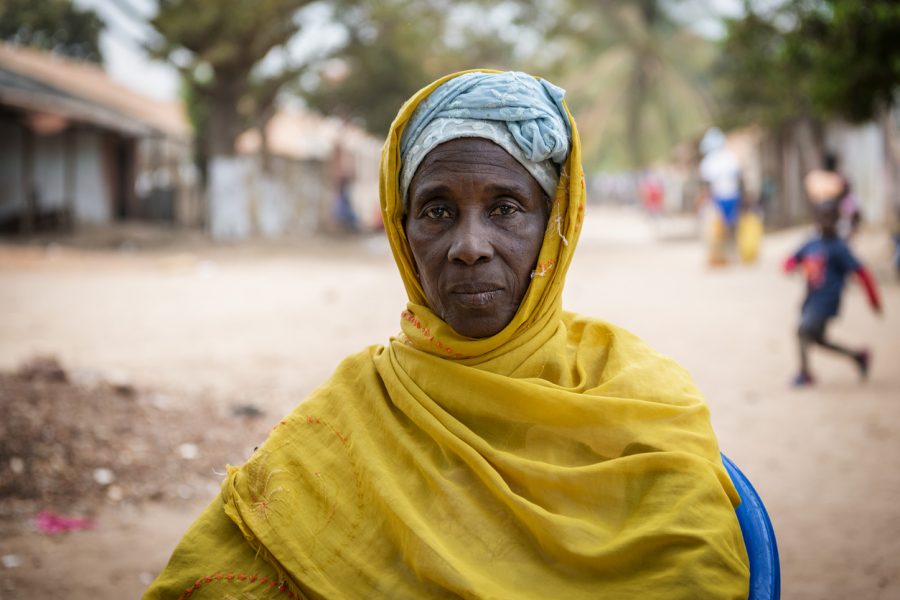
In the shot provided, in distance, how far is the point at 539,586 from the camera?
5.84 feet

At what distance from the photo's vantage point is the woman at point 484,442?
5.88 ft

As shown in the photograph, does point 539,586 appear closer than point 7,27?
Yes

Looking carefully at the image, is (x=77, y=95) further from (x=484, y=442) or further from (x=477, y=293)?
(x=484, y=442)

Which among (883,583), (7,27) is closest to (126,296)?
(883,583)

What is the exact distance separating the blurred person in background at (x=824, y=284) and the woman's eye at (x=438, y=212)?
5.96 metres

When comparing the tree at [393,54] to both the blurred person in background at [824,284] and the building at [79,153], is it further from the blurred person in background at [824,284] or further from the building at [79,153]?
the blurred person in background at [824,284]

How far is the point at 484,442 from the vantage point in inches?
74.4

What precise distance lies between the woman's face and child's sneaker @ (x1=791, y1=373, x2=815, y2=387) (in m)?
5.97

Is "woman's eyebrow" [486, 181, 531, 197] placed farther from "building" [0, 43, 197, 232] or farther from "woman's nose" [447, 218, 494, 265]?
"building" [0, 43, 197, 232]

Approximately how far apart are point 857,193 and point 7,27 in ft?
97.0

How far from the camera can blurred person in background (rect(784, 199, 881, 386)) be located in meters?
7.05

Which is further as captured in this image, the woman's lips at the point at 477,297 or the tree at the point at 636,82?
the tree at the point at 636,82

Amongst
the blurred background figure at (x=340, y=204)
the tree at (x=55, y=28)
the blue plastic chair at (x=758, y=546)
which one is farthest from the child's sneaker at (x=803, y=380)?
the tree at (x=55, y=28)

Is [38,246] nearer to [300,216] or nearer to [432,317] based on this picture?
[300,216]
